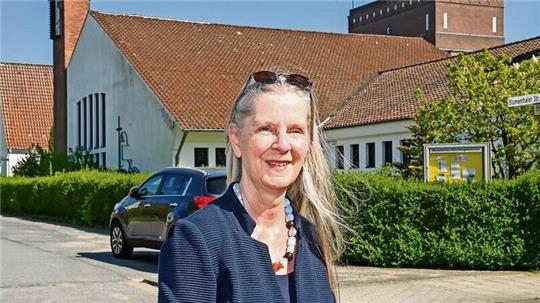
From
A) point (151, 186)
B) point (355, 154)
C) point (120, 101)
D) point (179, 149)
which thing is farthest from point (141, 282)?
point (120, 101)

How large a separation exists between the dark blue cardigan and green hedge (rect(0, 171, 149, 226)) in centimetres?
1949

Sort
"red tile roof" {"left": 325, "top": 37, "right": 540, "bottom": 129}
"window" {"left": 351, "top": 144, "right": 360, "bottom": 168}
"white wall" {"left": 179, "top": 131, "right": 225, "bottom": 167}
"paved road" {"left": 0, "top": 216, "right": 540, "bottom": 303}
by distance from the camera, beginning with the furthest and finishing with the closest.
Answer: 1. "white wall" {"left": 179, "top": 131, "right": 225, "bottom": 167}
2. "window" {"left": 351, "top": 144, "right": 360, "bottom": 168}
3. "red tile roof" {"left": 325, "top": 37, "right": 540, "bottom": 129}
4. "paved road" {"left": 0, "top": 216, "right": 540, "bottom": 303}

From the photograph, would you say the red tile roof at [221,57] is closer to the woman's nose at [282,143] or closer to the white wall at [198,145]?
the white wall at [198,145]

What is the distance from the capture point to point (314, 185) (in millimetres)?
2812

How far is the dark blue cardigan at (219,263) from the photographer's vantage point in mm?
2279

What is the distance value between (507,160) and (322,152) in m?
16.4

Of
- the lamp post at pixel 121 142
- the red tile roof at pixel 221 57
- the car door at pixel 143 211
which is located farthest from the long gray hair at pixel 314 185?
the lamp post at pixel 121 142

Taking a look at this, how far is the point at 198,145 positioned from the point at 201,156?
53 centimetres

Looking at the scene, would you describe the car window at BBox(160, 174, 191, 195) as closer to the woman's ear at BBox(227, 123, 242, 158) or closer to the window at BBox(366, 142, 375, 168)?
the woman's ear at BBox(227, 123, 242, 158)

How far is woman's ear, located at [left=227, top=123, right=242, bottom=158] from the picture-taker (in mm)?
2643

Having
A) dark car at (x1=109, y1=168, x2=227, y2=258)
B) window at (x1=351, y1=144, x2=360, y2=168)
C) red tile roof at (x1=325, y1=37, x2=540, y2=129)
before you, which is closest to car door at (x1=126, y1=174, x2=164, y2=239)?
dark car at (x1=109, y1=168, x2=227, y2=258)

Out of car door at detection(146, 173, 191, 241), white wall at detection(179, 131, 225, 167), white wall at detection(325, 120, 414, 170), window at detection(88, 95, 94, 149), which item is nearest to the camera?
car door at detection(146, 173, 191, 241)

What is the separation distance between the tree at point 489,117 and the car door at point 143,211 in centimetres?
629

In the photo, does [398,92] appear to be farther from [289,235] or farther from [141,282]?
[289,235]
